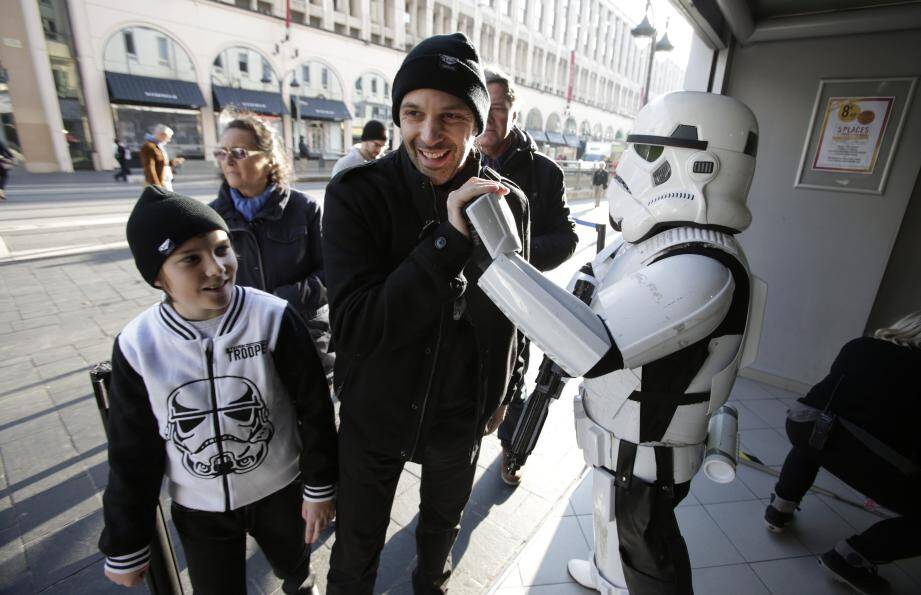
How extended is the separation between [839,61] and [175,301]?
15.4 ft

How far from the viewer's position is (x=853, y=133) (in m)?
3.47

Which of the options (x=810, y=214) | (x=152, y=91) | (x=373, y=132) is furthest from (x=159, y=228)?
(x=152, y=91)

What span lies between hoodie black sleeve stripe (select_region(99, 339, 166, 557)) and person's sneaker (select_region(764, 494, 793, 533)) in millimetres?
2997

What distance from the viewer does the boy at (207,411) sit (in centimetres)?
131

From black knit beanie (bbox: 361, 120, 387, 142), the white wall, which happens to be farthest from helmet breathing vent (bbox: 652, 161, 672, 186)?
black knit beanie (bbox: 361, 120, 387, 142)

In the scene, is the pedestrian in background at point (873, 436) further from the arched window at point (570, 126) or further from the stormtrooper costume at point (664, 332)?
the arched window at point (570, 126)

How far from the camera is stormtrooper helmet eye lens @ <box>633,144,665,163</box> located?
161cm

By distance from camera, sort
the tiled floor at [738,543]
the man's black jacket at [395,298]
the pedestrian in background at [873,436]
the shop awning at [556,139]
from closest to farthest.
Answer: the man's black jacket at [395,298] → the pedestrian in background at [873,436] → the tiled floor at [738,543] → the shop awning at [556,139]

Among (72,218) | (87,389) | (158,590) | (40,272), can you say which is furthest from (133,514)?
(72,218)

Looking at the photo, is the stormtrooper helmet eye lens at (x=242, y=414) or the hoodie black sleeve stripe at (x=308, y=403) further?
the hoodie black sleeve stripe at (x=308, y=403)

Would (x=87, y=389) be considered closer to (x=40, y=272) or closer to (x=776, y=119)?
(x=40, y=272)

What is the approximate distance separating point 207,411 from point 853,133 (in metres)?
4.68

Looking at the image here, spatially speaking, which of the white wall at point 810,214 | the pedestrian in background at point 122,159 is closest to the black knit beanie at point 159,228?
the white wall at point 810,214

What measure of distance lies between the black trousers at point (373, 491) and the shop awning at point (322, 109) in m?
22.6
